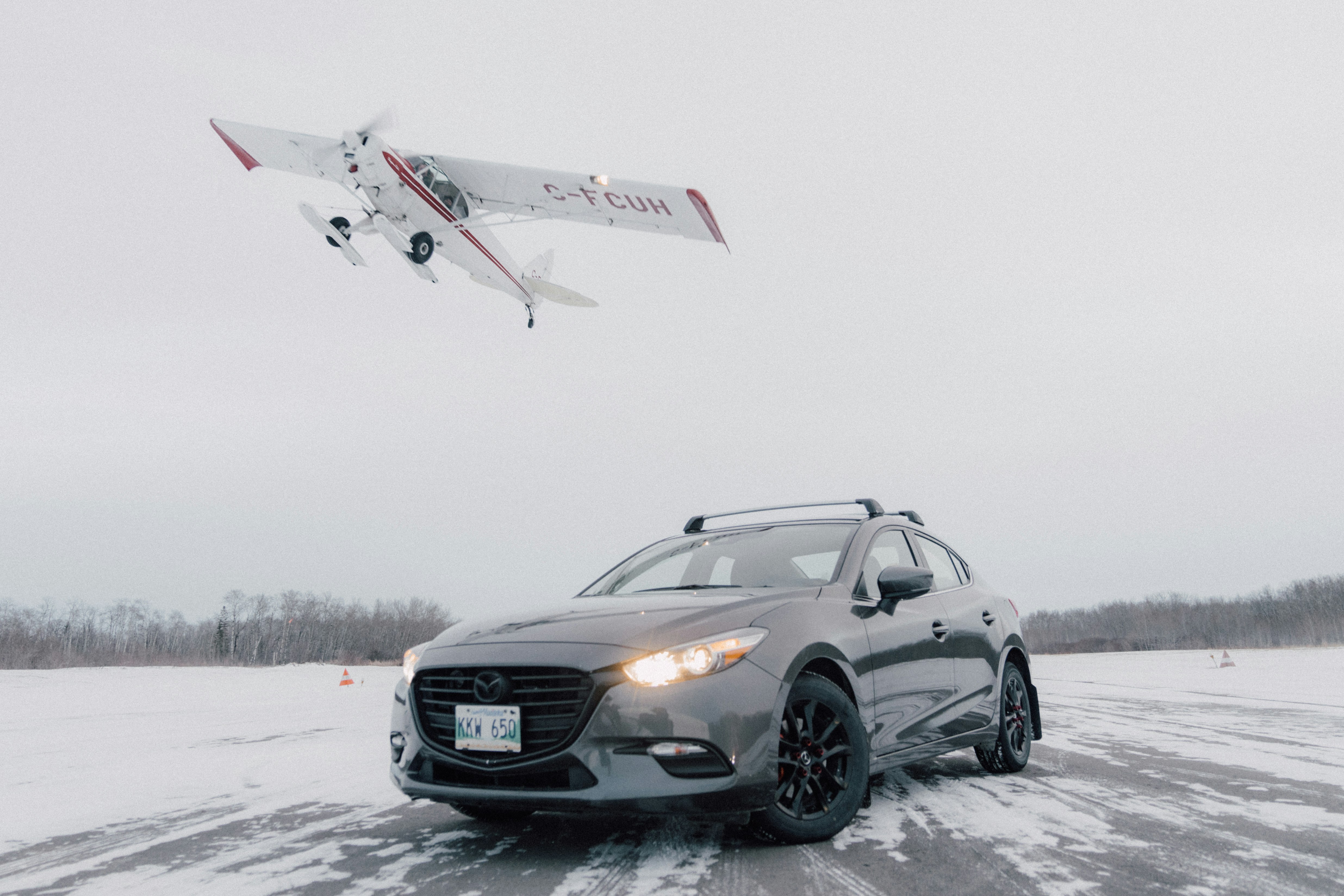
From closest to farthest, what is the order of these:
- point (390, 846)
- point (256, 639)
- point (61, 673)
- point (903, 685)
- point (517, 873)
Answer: point (517, 873), point (390, 846), point (903, 685), point (61, 673), point (256, 639)

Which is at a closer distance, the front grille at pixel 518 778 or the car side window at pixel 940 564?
the front grille at pixel 518 778

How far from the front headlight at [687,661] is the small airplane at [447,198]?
17.9m

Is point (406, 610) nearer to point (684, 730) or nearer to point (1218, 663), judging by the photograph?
point (1218, 663)

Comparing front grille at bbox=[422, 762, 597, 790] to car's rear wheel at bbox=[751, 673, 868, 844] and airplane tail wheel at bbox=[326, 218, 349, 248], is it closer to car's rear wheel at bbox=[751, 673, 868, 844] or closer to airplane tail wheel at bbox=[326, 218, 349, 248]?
car's rear wheel at bbox=[751, 673, 868, 844]

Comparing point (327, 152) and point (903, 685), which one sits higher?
point (327, 152)

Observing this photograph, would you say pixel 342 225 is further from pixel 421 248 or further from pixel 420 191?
pixel 420 191

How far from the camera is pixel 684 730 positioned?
3.06 meters

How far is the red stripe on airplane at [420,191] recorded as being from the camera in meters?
19.5

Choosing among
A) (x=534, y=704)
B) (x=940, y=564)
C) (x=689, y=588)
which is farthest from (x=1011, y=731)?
(x=534, y=704)

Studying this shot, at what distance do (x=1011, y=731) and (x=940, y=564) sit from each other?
117cm

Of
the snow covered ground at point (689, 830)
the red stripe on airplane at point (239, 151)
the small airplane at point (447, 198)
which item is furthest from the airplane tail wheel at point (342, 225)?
the snow covered ground at point (689, 830)

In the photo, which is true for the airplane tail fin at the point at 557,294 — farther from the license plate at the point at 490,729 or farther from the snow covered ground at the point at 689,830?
the license plate at the point at 490,729

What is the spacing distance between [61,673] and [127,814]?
815 inches

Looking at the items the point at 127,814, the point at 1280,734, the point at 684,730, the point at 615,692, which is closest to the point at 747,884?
the point at 684,730
